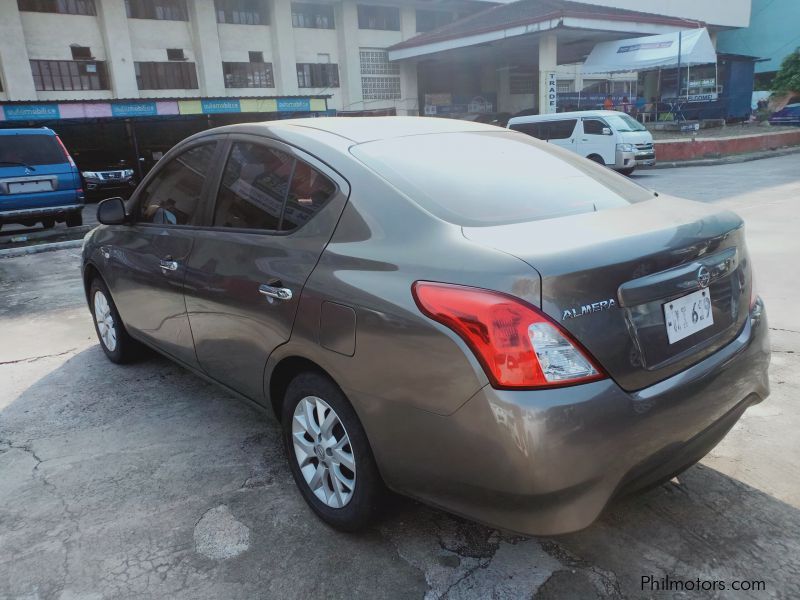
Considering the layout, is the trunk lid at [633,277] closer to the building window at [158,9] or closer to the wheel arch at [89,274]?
the wheel arch at [89,274]

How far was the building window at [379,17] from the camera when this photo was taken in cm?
3462

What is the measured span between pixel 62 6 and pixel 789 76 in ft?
124

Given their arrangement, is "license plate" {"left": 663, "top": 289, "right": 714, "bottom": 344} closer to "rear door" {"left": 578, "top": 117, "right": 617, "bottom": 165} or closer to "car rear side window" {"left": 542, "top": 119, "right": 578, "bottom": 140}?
"rear door" {"left": 578, "top": 117, "right": 617, "bottom": 165}

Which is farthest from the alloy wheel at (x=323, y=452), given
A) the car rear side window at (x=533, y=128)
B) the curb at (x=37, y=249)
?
the car rear side window at (x=533, y=128)

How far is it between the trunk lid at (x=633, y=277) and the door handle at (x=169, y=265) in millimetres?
1754

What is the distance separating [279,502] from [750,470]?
2.05 meters

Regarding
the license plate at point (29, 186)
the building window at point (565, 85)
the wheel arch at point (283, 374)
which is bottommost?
the wheel arch at point (283, 374)

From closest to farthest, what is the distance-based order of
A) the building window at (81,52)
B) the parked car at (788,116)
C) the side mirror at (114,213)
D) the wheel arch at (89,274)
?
the side mirror at (114,213) → the wheel arch at (89,274) → the building window at (81,52) → the parked car at (788,116)

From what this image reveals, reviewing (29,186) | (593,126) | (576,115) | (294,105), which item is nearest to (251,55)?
(294,105)

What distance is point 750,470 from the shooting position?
276 centimetres

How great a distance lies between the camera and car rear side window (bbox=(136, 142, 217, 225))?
317 cm

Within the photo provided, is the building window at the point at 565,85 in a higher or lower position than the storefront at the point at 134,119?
higher

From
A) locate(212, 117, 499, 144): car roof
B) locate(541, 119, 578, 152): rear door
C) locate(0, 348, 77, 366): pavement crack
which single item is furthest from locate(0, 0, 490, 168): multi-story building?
locate(212, 117, 499, 144): car roof

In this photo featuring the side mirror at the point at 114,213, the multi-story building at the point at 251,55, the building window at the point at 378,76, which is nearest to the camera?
the side mirror at the point at 114,213
